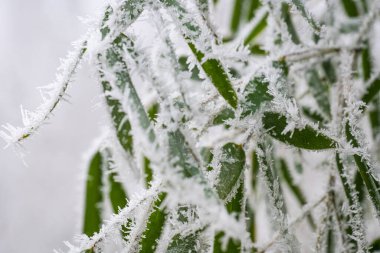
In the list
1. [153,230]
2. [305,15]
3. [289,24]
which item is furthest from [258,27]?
[153,230]

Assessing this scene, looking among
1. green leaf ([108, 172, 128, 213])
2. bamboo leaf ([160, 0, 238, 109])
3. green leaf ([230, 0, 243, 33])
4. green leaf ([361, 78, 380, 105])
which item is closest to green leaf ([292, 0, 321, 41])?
bamboo leaf ([160, 0, 238, 109])

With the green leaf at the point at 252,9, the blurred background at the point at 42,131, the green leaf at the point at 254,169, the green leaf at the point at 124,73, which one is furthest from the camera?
the blurred background at the point at 42,131

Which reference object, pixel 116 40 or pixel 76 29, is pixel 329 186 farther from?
pixel 76 29

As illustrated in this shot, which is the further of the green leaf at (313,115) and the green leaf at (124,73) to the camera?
the green leaf at (313,115)

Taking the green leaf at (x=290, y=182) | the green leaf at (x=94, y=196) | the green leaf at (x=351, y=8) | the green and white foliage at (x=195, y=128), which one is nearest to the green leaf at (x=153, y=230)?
the green and white foliage at (x=195, y=128)

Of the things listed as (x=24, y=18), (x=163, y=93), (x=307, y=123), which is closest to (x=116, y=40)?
(x=163, y=93)

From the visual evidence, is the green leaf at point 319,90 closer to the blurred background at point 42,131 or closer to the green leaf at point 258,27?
the green leaf at point 258,27

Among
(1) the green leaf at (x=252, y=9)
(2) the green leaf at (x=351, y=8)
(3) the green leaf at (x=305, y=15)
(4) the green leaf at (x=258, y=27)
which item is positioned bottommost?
(3) the green leaf at (x=305, y=15)
